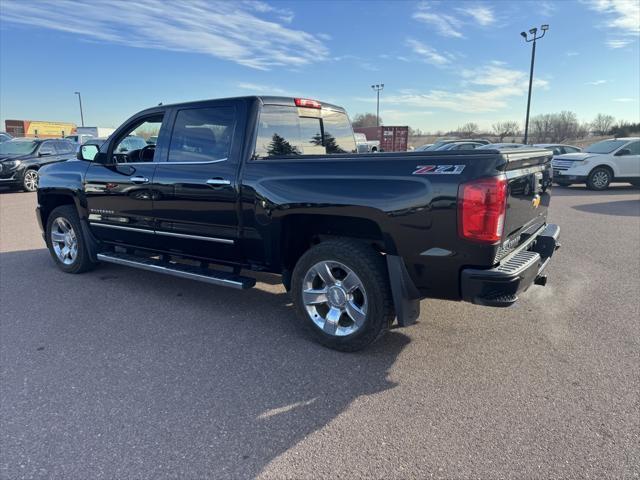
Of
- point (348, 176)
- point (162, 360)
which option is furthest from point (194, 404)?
point (348, 176)

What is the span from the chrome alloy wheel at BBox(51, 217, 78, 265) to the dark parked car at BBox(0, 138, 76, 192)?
9.30 meters

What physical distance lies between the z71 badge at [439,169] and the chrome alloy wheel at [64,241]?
4.51 metres

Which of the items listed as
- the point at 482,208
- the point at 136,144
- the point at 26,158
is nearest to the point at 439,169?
the point at 482,208

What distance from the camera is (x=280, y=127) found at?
4.21 metres

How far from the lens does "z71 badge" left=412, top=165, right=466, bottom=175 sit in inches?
110

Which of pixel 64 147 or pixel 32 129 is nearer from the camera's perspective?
pixel 64 147

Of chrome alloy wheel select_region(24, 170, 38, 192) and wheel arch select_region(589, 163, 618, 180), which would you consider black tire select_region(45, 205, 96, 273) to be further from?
wheel arch select_region(589, 163, 618, 180)

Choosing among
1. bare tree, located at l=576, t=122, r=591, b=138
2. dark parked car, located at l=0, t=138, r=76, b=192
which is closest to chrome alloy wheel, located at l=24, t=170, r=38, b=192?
dark parked car, located at l=0, t=138, r=76, b=192

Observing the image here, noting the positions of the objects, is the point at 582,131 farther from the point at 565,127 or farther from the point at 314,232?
the point at 314,232

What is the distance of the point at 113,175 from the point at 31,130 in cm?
6596

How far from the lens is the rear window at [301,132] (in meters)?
4.03

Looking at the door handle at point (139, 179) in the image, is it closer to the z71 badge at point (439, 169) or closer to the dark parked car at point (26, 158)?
the z71 badge at point (439, 169)

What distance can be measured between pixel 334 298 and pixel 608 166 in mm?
15040

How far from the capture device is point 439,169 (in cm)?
284
